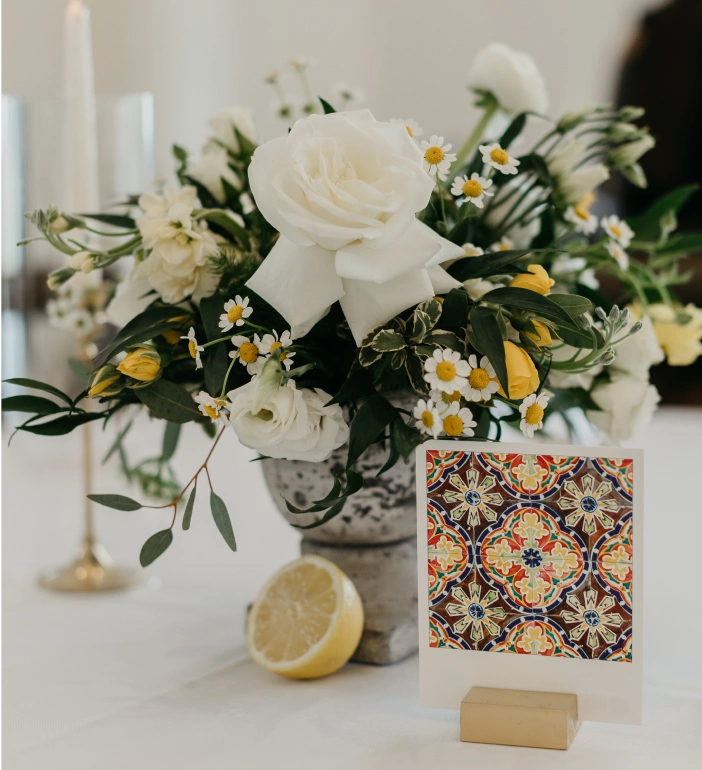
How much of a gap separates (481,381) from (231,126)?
0.38 metres

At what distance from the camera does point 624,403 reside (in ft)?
2.27

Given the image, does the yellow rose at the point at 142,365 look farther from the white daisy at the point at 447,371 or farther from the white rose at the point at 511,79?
the white rose at the point at 511,79

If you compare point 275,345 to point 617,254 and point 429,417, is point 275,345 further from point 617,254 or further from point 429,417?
point 617,254

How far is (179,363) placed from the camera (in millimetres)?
663

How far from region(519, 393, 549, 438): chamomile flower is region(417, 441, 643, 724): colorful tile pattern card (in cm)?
3

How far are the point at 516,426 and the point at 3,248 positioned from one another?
610mm

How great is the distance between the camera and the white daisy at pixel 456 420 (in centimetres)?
54

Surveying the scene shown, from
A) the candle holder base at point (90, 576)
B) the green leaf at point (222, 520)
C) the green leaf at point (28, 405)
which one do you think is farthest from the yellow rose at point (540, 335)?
the candle holder base at point (90, 576)

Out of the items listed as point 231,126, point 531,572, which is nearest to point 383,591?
point 531,572

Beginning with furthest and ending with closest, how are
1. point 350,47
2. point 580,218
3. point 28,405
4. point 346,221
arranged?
point 350,47
point 580,218
point 28,405
point 346,221

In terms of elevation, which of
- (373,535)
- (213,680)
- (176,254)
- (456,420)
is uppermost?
(176,254)

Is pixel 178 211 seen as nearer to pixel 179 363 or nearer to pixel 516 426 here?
pixel 179 363

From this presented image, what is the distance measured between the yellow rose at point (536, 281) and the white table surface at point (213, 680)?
0.94 ft

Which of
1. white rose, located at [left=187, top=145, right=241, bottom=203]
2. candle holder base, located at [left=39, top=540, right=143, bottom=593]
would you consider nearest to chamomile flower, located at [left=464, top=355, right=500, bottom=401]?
white rose, located at [left=187, top=145, right=241, bottom=203]
